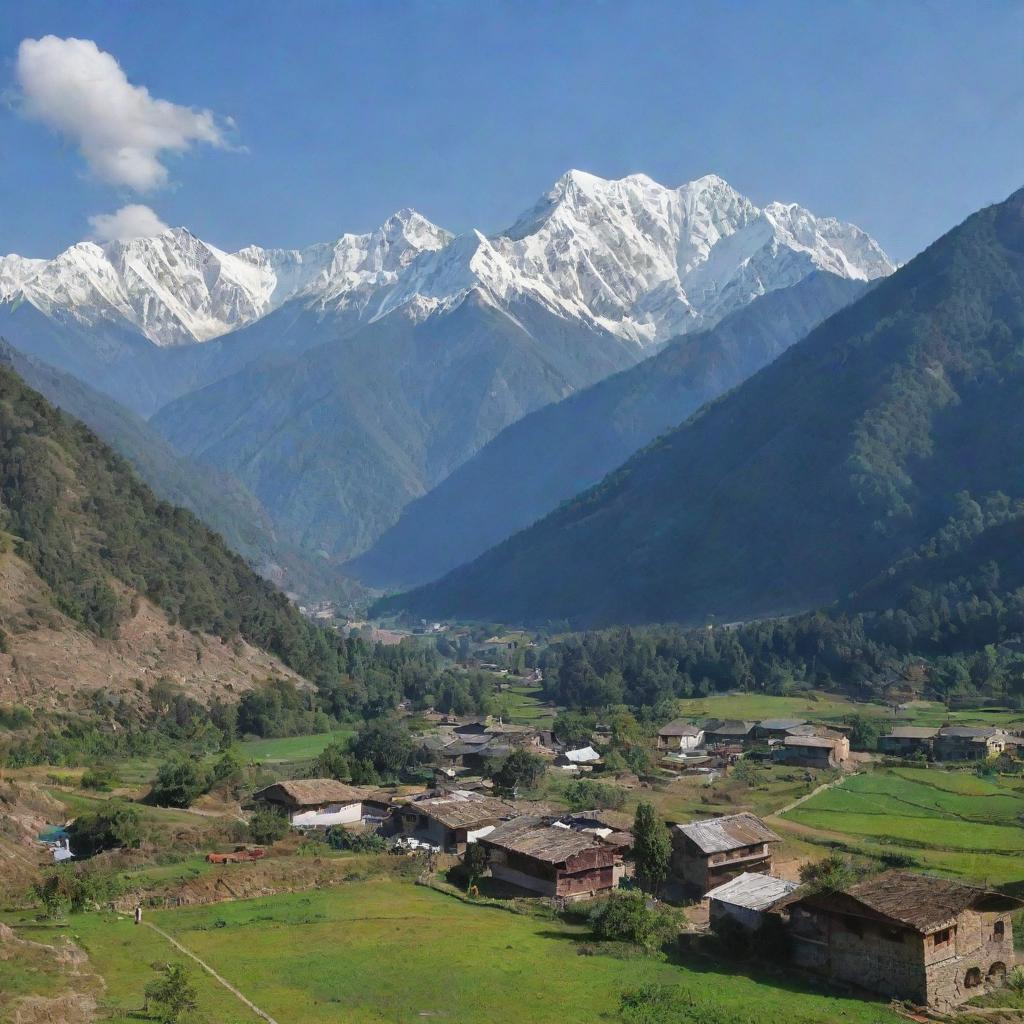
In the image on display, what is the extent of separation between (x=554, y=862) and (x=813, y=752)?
Result: 40.0 meters

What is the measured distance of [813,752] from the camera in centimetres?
7719

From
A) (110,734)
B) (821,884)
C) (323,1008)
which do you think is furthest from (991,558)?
(323,1008)

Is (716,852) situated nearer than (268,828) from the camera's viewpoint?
Yes

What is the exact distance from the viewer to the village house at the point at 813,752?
250 feet

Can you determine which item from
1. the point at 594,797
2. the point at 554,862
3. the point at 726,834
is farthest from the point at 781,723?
the point at 554,862

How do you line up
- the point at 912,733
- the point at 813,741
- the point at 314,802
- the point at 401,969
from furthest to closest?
the point at 912,733 < the point at 813,741 < the point at 314,802 < the point at 401,969

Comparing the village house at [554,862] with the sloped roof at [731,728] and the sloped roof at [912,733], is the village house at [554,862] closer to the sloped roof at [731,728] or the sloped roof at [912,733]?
the sloped roof at [912,733]

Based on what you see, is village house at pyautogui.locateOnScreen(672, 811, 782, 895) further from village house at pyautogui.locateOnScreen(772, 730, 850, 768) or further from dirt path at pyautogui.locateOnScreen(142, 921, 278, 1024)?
village house at pyautogui.locateOnScreen(772, 730, 850, 768)

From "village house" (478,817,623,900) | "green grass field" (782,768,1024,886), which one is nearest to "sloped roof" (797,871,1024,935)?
"village house" (478,817,623,900)

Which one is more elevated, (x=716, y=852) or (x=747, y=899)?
(x=716, y=852)

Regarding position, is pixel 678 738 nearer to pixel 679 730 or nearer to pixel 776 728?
pixel 679 730

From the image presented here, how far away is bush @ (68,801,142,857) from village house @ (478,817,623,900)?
46.2ft

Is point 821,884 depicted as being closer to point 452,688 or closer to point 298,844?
point 298,844

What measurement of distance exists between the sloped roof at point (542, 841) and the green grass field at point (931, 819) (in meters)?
13.2
